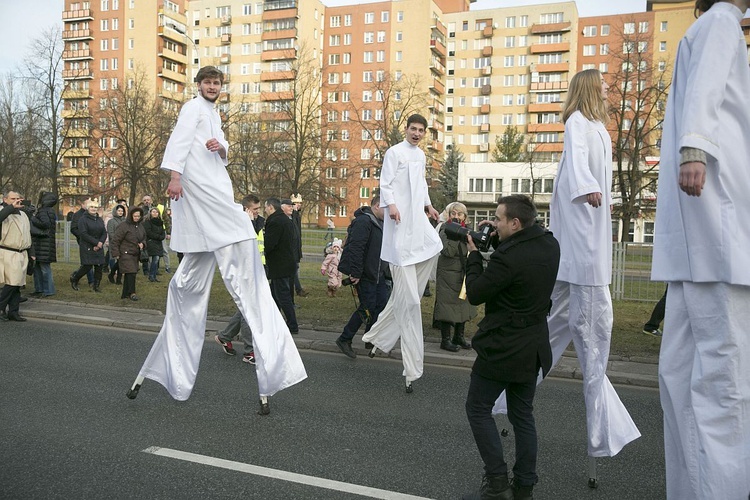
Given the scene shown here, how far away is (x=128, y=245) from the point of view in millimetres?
13703

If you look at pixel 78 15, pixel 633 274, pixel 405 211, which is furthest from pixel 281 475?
pixel 78 15

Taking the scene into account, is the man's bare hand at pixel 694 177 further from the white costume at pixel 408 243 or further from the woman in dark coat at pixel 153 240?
the woman in dark coat at pixel 153 240

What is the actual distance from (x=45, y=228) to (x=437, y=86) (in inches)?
3234

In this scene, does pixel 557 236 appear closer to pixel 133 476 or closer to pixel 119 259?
pixel 133 476

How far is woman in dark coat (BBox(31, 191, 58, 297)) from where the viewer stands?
12.7 meters

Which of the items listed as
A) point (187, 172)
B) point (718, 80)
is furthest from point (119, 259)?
point (718, 80)

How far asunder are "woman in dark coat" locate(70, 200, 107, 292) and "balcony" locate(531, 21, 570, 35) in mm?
82392

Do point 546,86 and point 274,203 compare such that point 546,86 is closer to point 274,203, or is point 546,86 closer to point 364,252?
point 274,203

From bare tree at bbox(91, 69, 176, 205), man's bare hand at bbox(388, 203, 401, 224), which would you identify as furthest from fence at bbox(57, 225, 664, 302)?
bare tree at bbox(91, 69, 176, 205)

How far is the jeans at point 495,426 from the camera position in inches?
149

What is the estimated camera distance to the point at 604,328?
425 centimetres

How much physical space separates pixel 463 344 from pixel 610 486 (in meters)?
4.52

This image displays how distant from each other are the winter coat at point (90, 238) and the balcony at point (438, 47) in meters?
77.8

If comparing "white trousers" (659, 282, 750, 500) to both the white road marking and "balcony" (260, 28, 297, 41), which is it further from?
"balcony" (260, 28, 297, 41)
